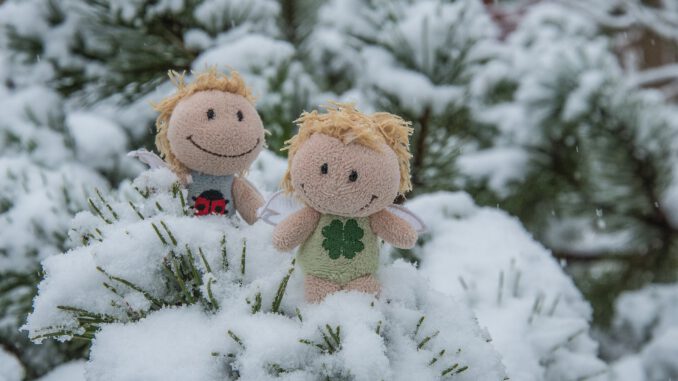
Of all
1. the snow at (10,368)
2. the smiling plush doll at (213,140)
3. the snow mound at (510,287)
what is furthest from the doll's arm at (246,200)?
the snow at (10,368)

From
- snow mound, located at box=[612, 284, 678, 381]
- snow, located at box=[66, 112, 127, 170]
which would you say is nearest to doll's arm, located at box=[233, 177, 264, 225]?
snow, located at box=[66, 112, 127, 170]

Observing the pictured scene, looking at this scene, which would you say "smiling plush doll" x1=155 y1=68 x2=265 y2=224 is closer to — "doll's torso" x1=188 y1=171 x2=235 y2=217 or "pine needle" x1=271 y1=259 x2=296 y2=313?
"doll's torso" x1=188 y1=171 x2=235 y2=217

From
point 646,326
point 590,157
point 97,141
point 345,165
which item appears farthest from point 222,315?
point 646,326

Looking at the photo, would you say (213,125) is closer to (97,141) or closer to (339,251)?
(339,251)

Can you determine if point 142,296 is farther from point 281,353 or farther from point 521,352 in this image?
point 521,352

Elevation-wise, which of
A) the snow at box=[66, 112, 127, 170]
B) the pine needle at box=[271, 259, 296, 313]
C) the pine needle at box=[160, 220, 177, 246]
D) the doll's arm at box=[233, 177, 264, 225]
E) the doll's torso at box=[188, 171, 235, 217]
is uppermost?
the pine needle at box=[160, 220, 177, 246]

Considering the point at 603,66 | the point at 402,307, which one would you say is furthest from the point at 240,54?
the point at 603,66

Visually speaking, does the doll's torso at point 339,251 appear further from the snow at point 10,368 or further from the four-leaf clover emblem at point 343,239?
the snow at point 10,368

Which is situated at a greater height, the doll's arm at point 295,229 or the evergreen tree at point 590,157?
the doll's arm at point 295,229
